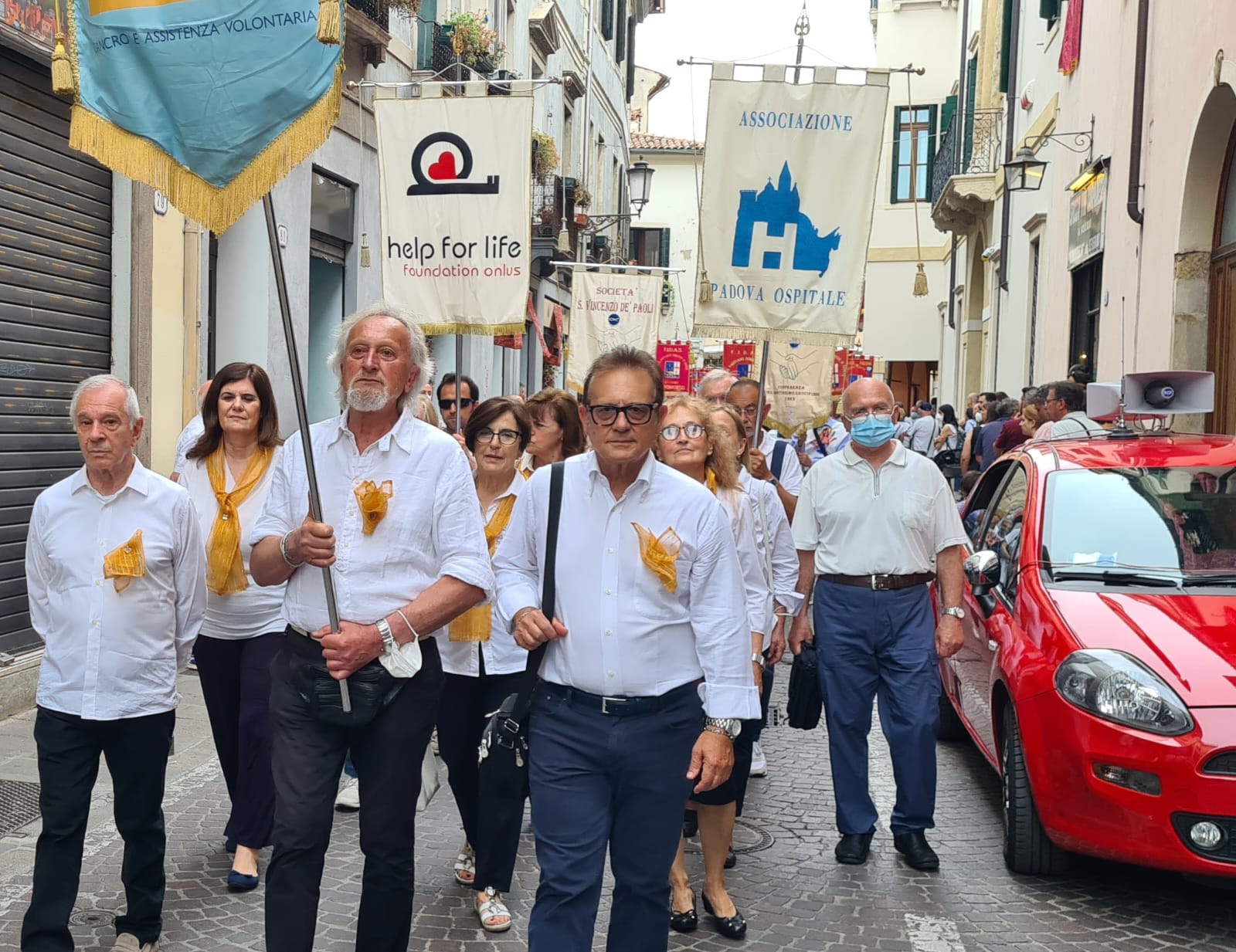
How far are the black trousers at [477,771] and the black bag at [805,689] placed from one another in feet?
4.44

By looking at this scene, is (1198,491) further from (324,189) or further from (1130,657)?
(324,189)

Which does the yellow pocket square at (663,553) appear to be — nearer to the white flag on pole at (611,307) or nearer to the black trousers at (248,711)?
the black trousers at (248,711)

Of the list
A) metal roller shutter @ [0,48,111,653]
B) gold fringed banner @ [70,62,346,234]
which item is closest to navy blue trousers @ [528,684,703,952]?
gold fringed banner @ [70,62,346,234]

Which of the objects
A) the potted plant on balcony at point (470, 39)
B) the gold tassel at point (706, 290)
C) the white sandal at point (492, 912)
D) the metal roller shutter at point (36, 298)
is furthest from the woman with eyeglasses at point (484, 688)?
the potted plant on balcony at point (470, 39)

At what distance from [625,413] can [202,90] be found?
1525 millimetres

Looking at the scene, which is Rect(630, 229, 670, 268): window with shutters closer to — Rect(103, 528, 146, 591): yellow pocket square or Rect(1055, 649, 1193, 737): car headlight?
Rect(1055, 649, 1193, 737): car headlight

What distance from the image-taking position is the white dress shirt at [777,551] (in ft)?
19.3

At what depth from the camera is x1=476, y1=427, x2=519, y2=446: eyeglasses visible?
5.52 m

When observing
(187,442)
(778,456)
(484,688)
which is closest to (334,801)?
(484,688)

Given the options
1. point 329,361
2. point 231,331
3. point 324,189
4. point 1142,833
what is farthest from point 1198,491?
point 324,189

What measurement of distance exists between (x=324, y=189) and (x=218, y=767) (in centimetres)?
884

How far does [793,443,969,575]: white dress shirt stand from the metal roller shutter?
5159 mm

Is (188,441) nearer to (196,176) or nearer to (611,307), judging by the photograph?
(196,176)

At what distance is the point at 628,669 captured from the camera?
368 cm
